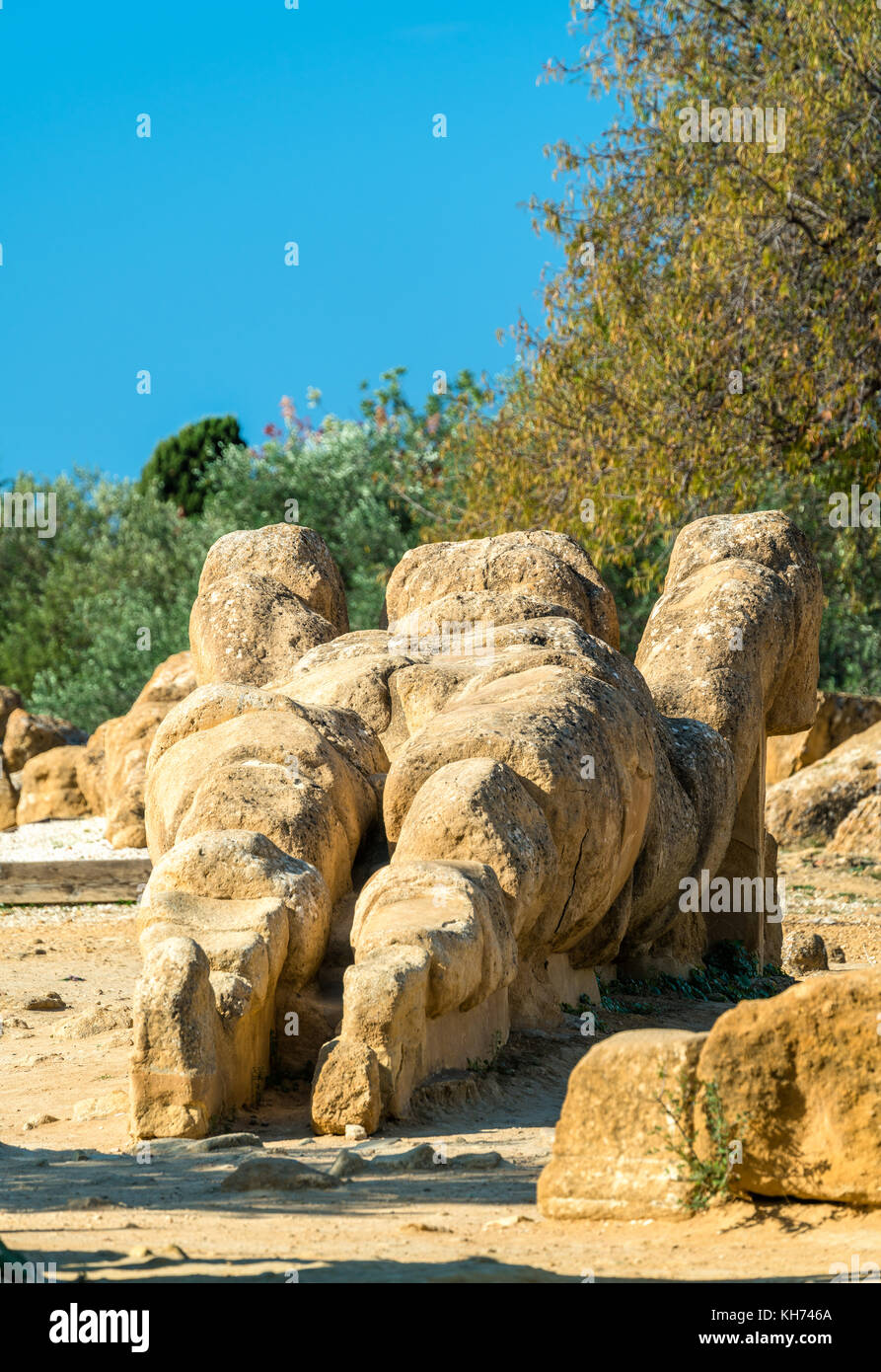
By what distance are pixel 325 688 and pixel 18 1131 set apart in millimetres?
3449

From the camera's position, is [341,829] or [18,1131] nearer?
[18,1131]

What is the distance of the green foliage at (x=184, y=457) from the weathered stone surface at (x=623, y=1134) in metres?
36.1

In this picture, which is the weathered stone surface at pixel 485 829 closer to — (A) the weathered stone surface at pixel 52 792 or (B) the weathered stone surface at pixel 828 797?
(B) the weathered stone surface at pixel 828 797

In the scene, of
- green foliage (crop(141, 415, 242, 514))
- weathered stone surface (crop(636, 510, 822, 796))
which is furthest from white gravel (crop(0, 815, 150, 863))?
green foliage (crop(141, 415, 242, 514))

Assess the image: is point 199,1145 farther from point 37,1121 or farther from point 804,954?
point 804,954

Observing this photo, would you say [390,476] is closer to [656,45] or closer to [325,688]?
[656,45]

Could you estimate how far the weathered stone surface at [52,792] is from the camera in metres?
20.0

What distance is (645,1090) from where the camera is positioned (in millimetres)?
4508

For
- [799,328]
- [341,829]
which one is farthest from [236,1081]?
[799,328]

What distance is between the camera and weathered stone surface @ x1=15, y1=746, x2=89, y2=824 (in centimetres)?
1995

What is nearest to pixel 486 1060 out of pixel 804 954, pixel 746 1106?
pixel 746 1106

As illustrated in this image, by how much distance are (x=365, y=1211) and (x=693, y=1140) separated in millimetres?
951

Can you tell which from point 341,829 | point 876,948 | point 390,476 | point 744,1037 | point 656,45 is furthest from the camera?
point 390,476
